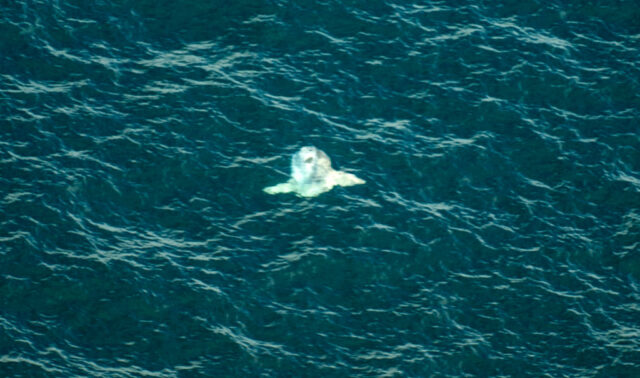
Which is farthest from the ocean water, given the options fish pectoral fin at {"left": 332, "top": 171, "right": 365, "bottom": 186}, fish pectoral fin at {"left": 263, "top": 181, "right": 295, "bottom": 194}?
fish pectoral fin at {"left": 332, "top": 171, "right": 365, "bottom": 186}

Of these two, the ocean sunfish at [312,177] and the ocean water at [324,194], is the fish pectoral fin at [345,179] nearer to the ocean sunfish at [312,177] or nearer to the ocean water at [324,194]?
the ocean sunfish at [312,177]

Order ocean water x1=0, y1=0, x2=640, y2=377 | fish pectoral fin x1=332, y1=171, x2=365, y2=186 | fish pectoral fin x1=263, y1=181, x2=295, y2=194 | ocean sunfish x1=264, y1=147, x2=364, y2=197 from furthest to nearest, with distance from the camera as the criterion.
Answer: fish pectoral fin x1=332, y1=171, x2=365, y2=186 < ocean sunfish x1=264, y1=147, x2=364, y2=197 < fish pectoral fin x1=263, y1=181, x2=295, y2=194 < ocean water x1=0, y1=0, x2=640, y2=377

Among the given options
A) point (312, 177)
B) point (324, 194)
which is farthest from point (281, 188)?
point (324, 194)

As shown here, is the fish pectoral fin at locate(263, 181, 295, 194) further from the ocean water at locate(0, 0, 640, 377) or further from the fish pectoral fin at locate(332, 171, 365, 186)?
the fish pectoral fin at locate(332, 171, 365, 186)

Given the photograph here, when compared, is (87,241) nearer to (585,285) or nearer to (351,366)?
(351,366)

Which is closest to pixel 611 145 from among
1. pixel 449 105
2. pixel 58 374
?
pixel 449 105

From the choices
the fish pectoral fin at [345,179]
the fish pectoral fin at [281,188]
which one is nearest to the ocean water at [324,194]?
the fish pectoral fin at [281,188]

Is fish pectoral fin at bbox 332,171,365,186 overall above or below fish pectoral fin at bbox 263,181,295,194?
above
